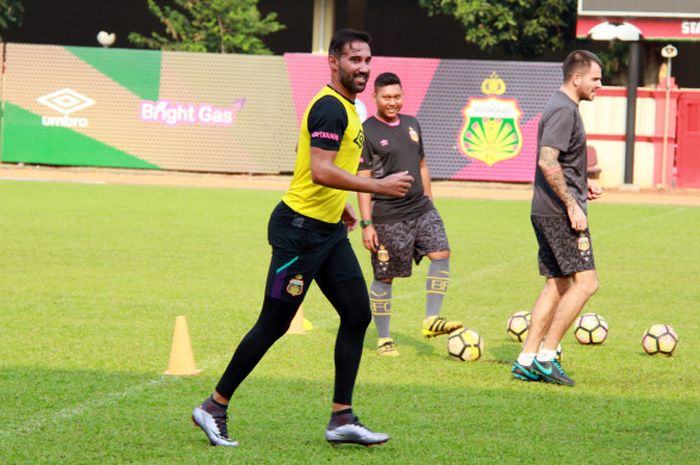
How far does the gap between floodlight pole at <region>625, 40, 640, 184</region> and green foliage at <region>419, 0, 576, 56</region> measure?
700cm

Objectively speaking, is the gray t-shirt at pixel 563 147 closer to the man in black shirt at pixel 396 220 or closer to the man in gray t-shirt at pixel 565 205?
the man in gray t-shirt at pixel 565 205

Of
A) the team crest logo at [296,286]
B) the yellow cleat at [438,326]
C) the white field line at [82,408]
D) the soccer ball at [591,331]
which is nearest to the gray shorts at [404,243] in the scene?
the yellow cleat at [438,326]

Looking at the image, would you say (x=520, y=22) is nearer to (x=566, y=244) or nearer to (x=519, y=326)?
(x=519, y=326)

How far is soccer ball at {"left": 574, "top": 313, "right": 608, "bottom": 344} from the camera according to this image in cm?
1069

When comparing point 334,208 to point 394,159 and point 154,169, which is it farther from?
point 154,169

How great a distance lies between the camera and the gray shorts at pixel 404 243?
10266 millimetres

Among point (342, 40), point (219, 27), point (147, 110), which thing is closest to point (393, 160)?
point (342, 40)

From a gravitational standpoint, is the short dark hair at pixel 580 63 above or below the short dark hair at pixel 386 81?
above

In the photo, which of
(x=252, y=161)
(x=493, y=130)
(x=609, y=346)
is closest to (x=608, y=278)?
(x=609, y=346)

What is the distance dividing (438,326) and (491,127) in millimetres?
20277

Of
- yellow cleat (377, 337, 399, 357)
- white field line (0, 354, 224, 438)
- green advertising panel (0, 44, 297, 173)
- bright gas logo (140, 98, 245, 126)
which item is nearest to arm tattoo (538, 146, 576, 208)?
yellow cleat (377, 337, 399, 357)

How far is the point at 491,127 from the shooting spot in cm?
2983

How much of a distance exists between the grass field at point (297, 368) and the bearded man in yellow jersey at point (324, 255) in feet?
0.70

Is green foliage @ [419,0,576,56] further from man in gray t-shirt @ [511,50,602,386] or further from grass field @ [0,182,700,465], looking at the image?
man in gray t-shirt @ [511,50,602,386]
